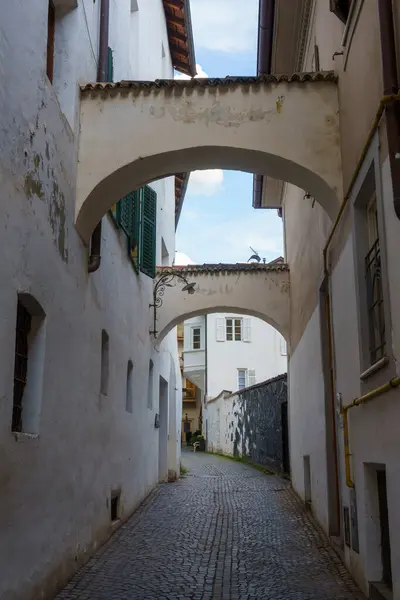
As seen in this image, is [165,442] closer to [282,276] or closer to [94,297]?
[282,276]

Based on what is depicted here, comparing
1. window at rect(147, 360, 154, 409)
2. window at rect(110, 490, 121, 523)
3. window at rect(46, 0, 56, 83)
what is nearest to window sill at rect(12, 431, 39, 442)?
window at rect(46, 0, 56, 83)

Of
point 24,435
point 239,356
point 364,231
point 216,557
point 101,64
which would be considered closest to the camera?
point 24,435

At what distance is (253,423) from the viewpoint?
23.8 metres

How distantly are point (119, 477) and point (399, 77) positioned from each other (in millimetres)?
7546

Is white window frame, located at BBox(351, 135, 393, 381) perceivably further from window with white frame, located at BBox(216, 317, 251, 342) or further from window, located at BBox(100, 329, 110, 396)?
window with white frame, located at BBox(216, 317, 251, 342)

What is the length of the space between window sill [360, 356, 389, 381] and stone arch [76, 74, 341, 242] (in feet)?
8.28

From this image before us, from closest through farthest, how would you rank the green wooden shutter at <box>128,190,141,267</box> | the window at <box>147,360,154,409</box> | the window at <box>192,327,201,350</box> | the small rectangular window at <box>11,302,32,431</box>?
the small rectangular window at <box>11,302,32,431</box> → the green wooden shutter at <box>128,190,141,267</box> → the window at <box>147,360,154,409</box> → the window at <box>192,327,201,350</box>

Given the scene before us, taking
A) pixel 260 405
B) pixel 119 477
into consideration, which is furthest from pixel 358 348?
pixel 260 405

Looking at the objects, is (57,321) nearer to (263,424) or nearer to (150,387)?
(150,387)

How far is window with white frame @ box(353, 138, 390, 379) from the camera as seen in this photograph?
224 inches

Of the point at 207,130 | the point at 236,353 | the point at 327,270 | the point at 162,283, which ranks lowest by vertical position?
the point at 327,270

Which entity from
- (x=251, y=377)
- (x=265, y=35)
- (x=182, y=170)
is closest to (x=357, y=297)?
(x=182, y=170)

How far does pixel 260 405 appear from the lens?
22469 mm

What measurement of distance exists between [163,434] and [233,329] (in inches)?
782
